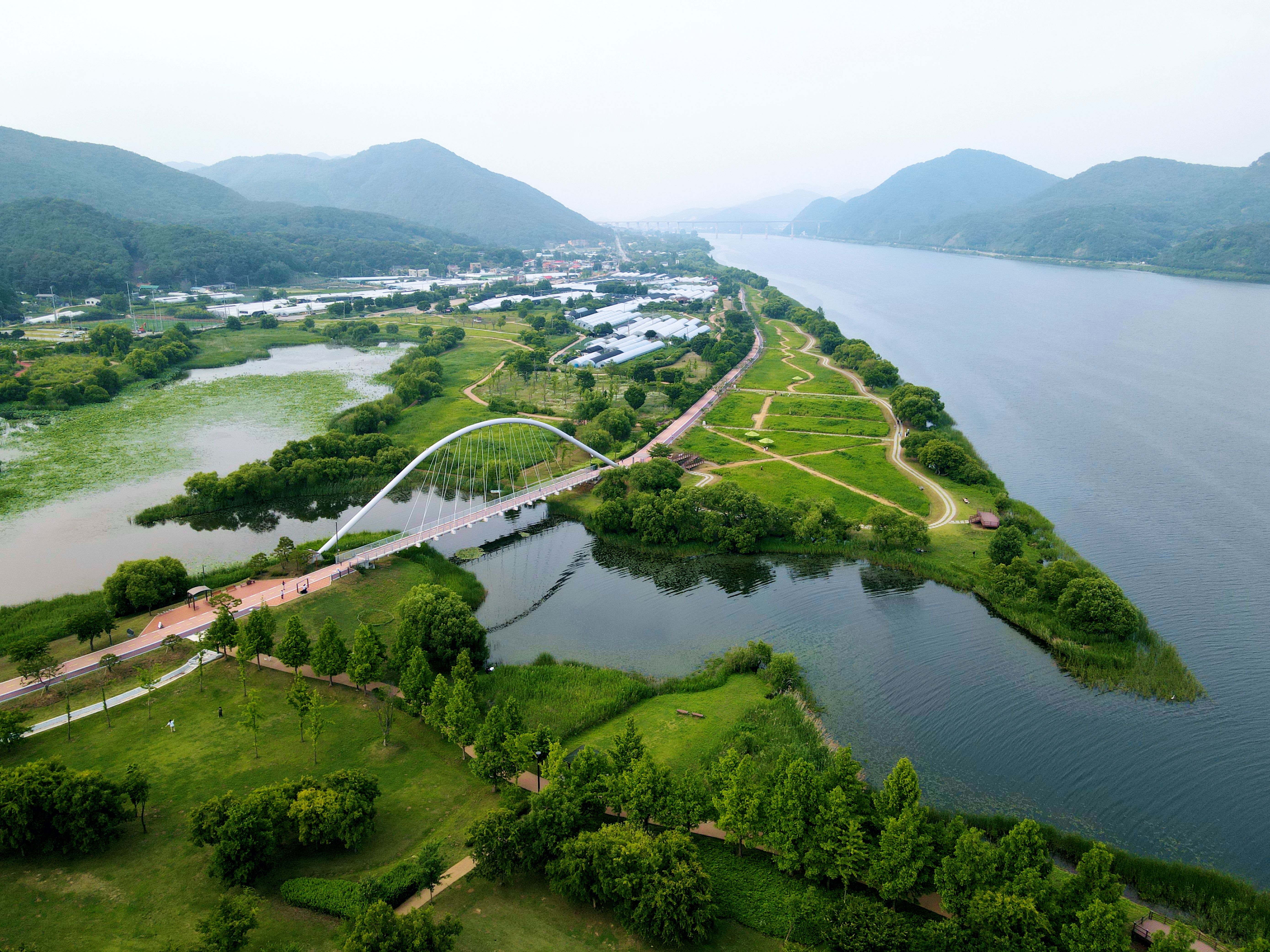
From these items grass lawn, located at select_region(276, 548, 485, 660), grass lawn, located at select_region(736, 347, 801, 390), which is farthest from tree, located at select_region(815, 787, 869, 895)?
grass lawn, located at select_region(736, 347, 801, 390)

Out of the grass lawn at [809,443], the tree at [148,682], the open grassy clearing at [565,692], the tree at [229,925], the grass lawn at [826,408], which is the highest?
the grass lawn at [826,408]

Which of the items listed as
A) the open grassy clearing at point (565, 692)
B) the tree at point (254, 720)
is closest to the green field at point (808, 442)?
the open grassy clearing at point (565, 692)

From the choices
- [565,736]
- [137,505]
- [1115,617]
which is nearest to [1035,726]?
[1115,617]

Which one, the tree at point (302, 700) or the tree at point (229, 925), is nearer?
the tree at point (229, 925)

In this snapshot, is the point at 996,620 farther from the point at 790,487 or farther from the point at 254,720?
the point at 254,720

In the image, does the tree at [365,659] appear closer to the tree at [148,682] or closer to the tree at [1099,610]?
the tree at [148,682]

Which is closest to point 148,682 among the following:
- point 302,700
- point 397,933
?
point 302,700
